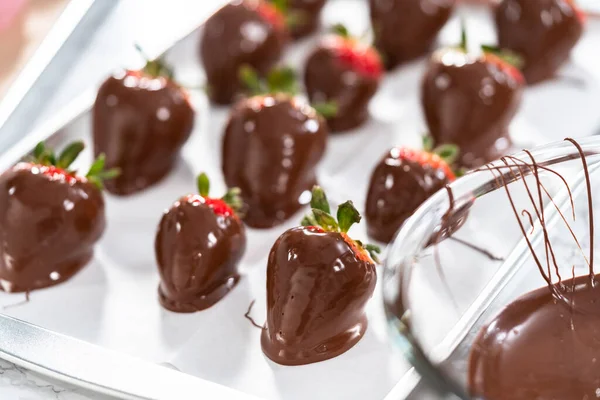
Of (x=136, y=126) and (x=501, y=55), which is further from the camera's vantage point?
Result: (x=501, y=55)

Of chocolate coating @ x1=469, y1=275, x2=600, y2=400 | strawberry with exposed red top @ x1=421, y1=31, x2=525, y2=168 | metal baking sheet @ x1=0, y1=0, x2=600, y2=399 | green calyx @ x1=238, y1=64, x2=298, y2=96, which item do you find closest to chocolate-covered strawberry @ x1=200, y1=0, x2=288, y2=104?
metal baking sheet @ x1=0, y1=0, x2=600, y2=399

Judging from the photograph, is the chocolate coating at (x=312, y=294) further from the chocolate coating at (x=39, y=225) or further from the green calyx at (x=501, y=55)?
the green calyx at (x=501, y=55)

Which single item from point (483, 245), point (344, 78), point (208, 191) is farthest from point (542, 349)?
point (344, 78)

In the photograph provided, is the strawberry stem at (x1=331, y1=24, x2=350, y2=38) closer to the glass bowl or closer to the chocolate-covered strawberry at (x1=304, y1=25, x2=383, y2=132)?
the chocolate-covered strawberry at (x1=304, y1=25, x2=383, y2=132)

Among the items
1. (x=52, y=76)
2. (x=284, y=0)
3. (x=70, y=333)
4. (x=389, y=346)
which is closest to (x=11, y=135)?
(x=52, y=76)

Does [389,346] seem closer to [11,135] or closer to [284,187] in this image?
[284,187]

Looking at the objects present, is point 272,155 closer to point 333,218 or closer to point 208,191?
point 208,191
